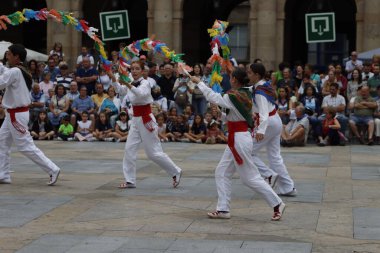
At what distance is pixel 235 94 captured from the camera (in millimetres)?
11266

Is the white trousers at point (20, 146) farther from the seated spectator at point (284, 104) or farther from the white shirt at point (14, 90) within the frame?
the seated spectator at point (284, 104)

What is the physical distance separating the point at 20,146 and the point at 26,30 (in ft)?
84.4

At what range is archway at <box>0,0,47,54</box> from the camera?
37938 mm

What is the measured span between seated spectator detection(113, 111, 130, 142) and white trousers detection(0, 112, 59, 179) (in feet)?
29.4

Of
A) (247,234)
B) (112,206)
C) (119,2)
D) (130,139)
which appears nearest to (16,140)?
→ (130,139)

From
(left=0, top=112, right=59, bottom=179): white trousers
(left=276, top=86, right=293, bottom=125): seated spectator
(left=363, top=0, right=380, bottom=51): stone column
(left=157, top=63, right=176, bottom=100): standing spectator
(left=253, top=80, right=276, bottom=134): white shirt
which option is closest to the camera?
(left=253, top=80, right=276, bottom=134): white shirt

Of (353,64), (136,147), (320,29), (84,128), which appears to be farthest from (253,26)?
(136,147)

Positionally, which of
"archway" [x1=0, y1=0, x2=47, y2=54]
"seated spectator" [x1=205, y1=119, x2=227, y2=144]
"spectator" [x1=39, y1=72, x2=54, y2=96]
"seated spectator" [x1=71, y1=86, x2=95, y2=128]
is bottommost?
"seated spectator" [x1=205, y1=119, x2=227, y2=144]

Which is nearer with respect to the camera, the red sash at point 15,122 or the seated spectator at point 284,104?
the red sash at point 15,122

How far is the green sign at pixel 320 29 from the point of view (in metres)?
24.1

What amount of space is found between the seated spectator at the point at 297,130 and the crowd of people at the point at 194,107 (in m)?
0.02

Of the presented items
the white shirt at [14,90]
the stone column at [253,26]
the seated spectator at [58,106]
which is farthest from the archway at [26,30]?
the white shirt at [14,90]

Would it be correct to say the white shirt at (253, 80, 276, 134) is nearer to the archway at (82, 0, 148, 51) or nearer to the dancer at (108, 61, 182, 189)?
the dancer at (108, 61, 182, 189)

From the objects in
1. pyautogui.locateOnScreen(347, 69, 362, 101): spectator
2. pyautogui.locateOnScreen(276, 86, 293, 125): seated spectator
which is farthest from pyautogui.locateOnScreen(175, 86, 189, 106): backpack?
pyautogui.locateOnScreen(347, 69, 362, 101): spectator
